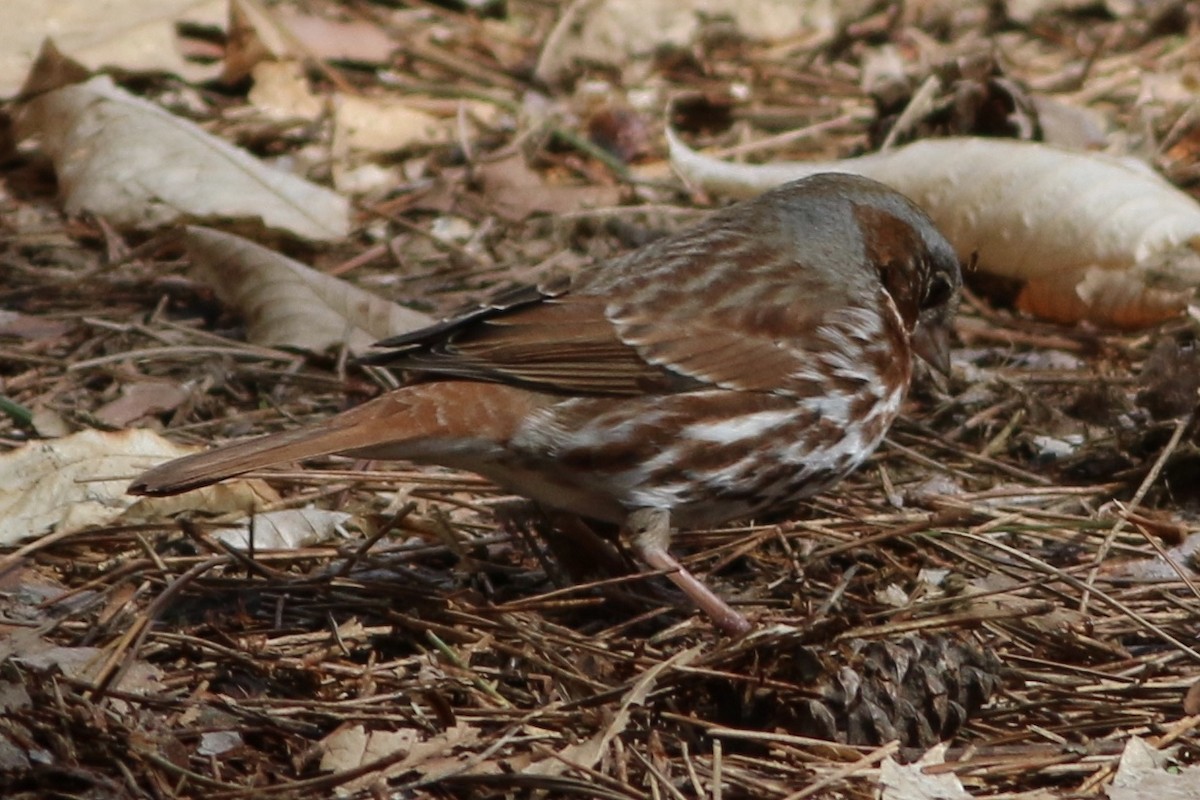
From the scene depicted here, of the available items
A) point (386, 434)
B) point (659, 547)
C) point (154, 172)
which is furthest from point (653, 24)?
point (386, 434)

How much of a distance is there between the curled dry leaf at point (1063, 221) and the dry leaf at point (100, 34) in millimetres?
2919

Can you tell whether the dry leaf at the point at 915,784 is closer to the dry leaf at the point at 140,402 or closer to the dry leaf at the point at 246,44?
the dry leaf at the point at 140,402

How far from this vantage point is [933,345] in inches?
191

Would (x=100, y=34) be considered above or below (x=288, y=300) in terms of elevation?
above

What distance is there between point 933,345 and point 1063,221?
1.09 meters

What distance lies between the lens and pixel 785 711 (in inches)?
137

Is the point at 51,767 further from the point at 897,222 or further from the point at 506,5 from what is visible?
the point at 506,5

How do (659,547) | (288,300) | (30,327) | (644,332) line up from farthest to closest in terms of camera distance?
(288,300) → (30,327) → (644,332) → (659,547)

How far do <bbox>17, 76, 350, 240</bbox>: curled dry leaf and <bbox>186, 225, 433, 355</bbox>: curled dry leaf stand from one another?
0.20m

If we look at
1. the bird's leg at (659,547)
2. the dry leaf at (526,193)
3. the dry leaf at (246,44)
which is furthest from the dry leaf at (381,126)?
the bird's leg at (659,547)

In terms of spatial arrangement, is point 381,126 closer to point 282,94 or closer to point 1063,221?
point 282,94

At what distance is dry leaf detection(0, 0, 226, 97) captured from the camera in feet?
21.8

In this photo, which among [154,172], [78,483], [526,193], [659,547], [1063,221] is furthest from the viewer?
[526,193]

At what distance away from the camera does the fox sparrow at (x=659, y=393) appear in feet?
13.1
